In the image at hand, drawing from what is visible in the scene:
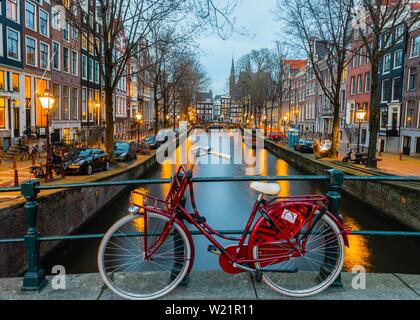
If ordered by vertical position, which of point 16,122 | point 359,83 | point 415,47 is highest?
point 415,47

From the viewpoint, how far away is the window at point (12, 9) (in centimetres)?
2402

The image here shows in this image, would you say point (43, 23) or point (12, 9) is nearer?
point (12, 9)

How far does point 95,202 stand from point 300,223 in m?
12.7

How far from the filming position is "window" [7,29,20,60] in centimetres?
2442

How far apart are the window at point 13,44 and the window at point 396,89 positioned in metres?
31.4

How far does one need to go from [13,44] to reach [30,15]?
333cm

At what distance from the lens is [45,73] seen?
2905cm

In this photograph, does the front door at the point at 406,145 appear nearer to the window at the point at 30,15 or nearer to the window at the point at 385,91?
the window at the point at 385,91

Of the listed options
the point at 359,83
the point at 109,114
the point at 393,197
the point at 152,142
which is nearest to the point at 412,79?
the point at 359,83

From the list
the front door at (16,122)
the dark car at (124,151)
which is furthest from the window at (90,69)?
the dark car at (124,151)

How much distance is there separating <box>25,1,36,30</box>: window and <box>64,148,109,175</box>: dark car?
44.9ft

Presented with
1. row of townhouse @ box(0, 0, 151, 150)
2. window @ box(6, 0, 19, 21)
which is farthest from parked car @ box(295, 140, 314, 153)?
window @ box(6, 0, 19, 21)

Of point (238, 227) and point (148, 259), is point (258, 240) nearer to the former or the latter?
point (148, 259)

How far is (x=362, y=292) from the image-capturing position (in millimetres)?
3129
